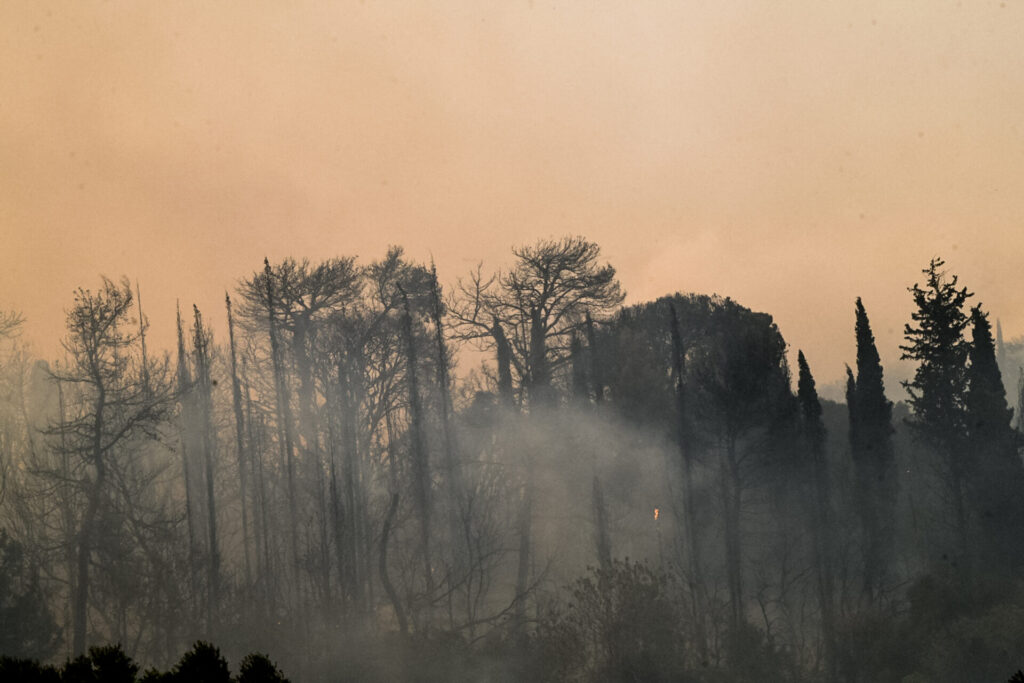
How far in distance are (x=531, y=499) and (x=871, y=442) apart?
12.7 meters

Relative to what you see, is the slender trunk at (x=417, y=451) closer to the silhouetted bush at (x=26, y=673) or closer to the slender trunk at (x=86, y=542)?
the slender trunk at (x=86, y=542)

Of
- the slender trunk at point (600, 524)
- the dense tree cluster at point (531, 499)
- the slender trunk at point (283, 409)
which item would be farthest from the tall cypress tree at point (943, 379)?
the slender trunk at point (283, 409)

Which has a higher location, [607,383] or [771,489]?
[607,383]

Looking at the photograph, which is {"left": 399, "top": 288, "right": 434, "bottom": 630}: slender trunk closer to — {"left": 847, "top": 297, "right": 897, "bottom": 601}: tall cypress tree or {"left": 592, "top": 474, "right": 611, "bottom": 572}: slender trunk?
{"left": 592, "top": 474, "right": 611, "bottom": 572}: slender trunk

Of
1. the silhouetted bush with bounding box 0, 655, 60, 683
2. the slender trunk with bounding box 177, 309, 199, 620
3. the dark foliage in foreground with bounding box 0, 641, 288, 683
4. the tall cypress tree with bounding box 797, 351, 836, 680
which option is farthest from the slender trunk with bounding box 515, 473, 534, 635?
the dark foliage in foreground with bounding box 0, 641, 288, 683

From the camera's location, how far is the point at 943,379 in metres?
32.9

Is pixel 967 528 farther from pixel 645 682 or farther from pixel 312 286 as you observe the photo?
pixel 312 286

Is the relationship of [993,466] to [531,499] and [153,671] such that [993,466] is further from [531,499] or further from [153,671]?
[153,671]

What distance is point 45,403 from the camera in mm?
47375

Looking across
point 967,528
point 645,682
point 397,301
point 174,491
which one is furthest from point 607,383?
point 174,491

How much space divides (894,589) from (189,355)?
35745 mm

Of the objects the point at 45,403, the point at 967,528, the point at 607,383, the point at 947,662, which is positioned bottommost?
the point at 947,662

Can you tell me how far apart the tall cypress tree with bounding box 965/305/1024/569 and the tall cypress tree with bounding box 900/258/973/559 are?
1.29 feet

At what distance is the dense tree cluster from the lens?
24.5 meters
